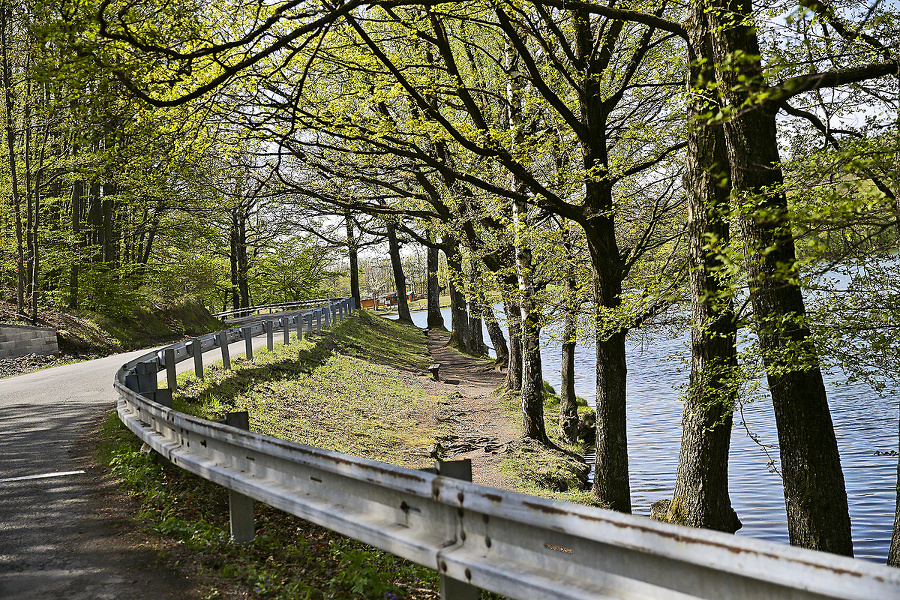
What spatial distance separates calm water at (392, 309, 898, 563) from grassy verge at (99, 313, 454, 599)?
13.1ft

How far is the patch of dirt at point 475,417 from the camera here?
41.8ft

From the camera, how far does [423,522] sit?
11.0 ft

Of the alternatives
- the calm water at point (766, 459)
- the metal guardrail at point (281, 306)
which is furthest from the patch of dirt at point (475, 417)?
the metal guardrail at point (281, 306)

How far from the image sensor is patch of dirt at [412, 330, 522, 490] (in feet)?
41.8

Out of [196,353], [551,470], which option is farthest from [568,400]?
[196,353]

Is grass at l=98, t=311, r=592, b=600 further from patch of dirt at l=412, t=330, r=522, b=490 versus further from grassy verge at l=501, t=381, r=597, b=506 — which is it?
patch of dirt at l=412, t=330, r=522, b=490

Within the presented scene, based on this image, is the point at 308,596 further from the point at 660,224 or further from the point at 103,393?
the point at 103,393

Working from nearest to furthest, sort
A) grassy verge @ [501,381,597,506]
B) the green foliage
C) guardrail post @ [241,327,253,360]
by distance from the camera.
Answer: grassy verge @ [501,381,597,506]
guardrail post @ [241,327,253,360]
the green foliage

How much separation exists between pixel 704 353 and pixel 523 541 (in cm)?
605

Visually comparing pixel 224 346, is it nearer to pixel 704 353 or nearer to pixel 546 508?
pixel 704 353

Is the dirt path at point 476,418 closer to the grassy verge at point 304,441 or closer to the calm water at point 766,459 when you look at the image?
the grassy verge at point 304,441

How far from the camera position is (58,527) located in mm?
5703

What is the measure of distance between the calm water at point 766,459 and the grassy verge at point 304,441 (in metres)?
4.00

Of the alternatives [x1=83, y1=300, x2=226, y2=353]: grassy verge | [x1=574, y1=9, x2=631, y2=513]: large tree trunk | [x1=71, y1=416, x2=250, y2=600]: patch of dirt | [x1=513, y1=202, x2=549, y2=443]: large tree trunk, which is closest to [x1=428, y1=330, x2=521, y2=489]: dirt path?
[x1=513, y1=202, x2=549, y2=443]: large tree trunk
